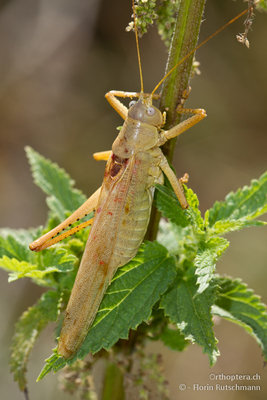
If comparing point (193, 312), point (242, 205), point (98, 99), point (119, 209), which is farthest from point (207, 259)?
point (98, 99)

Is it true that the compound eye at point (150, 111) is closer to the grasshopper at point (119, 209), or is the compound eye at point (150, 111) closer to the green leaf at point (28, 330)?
the grasshopper at point (119, 209)

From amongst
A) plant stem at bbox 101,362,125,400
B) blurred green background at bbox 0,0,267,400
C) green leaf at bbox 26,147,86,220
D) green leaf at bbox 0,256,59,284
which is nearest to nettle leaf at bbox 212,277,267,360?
plant stem at bbox 101,362,125,400

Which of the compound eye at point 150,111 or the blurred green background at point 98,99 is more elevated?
the blurred green background at point 98,99

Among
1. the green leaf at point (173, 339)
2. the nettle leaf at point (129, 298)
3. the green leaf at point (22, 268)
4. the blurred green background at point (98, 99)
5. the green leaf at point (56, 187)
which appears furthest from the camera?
the blurred green background at point (98, 99)

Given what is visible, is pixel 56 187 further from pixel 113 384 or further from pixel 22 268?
pixel 113 384

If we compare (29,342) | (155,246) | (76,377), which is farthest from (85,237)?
(76,377)

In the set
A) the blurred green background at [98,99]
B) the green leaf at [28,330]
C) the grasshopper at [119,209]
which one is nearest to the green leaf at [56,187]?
the grasshopper at [119,209]

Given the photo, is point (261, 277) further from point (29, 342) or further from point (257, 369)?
point (29, 342)

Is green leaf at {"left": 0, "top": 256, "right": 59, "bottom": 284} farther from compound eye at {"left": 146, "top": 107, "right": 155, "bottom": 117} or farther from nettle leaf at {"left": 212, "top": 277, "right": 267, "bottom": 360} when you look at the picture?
compound eye at {"left": 146, "top": 107, "right": 155, "bottom": 117}
